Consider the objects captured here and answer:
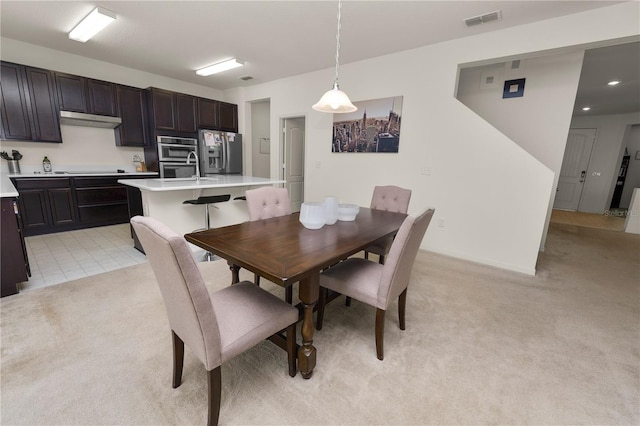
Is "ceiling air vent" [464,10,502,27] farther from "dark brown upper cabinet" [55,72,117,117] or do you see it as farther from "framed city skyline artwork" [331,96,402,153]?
"dark brown upper cabinet" [55,72,117,117]

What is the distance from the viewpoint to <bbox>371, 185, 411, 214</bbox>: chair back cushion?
273cm

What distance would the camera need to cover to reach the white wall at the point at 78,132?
3828 millimetres

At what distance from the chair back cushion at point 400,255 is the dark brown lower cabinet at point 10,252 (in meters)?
2.91

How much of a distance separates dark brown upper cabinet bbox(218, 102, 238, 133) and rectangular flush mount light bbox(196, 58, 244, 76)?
3.20 feet

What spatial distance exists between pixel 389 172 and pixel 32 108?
Answer: 5238 mm

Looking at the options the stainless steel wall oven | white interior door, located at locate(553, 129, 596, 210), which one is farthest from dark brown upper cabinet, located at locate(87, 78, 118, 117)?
white interior door, located at locate(553, 129, 596, 210)

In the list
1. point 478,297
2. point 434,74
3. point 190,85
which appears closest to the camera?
point 478,297

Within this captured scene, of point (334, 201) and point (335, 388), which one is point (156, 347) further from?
point (334, 201)

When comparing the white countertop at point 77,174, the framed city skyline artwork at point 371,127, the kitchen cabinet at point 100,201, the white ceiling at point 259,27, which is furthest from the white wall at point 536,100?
the kitchen cabinet at point 100,201

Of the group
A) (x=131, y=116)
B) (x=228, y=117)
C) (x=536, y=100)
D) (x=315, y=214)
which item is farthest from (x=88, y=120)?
(x=536, y=100)

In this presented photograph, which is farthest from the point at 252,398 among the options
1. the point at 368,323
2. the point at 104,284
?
the point at 104,284

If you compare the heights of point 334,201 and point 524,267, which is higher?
point 334,201

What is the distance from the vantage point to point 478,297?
2.45 metres

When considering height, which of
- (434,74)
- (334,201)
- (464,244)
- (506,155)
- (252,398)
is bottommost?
(252,398)
